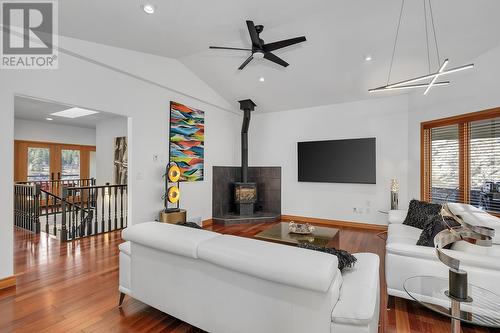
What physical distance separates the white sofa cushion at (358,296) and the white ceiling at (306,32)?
2943mm

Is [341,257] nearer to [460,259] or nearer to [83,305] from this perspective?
[460,259]

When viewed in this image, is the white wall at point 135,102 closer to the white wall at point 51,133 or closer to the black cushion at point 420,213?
the black cushion at point 420,213

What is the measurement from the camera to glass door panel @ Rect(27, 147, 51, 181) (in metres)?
7.40

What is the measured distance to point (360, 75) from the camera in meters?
4.41

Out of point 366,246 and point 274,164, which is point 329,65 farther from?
point 366,246

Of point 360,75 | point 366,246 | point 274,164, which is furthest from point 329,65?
point 366,246

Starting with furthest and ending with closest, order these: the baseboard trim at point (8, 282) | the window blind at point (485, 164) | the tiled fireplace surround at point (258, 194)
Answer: the tiled fireplace surround at point (258, 194) < the window blind at point (485, 164) < the baseboard trim at point (8, 282)

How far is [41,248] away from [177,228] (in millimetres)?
3414

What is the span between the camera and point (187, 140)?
5.05 metres

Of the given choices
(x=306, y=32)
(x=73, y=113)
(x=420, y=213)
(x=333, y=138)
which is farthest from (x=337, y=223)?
(x=73, y=113)

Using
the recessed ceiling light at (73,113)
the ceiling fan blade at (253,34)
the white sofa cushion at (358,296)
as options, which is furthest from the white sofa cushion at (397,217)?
the recessed ceiling light at (73,113)

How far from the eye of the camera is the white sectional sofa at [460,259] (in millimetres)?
1925

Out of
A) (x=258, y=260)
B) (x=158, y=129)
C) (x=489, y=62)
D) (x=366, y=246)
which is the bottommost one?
(x=366, y=246)

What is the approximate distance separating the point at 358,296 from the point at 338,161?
432cm
